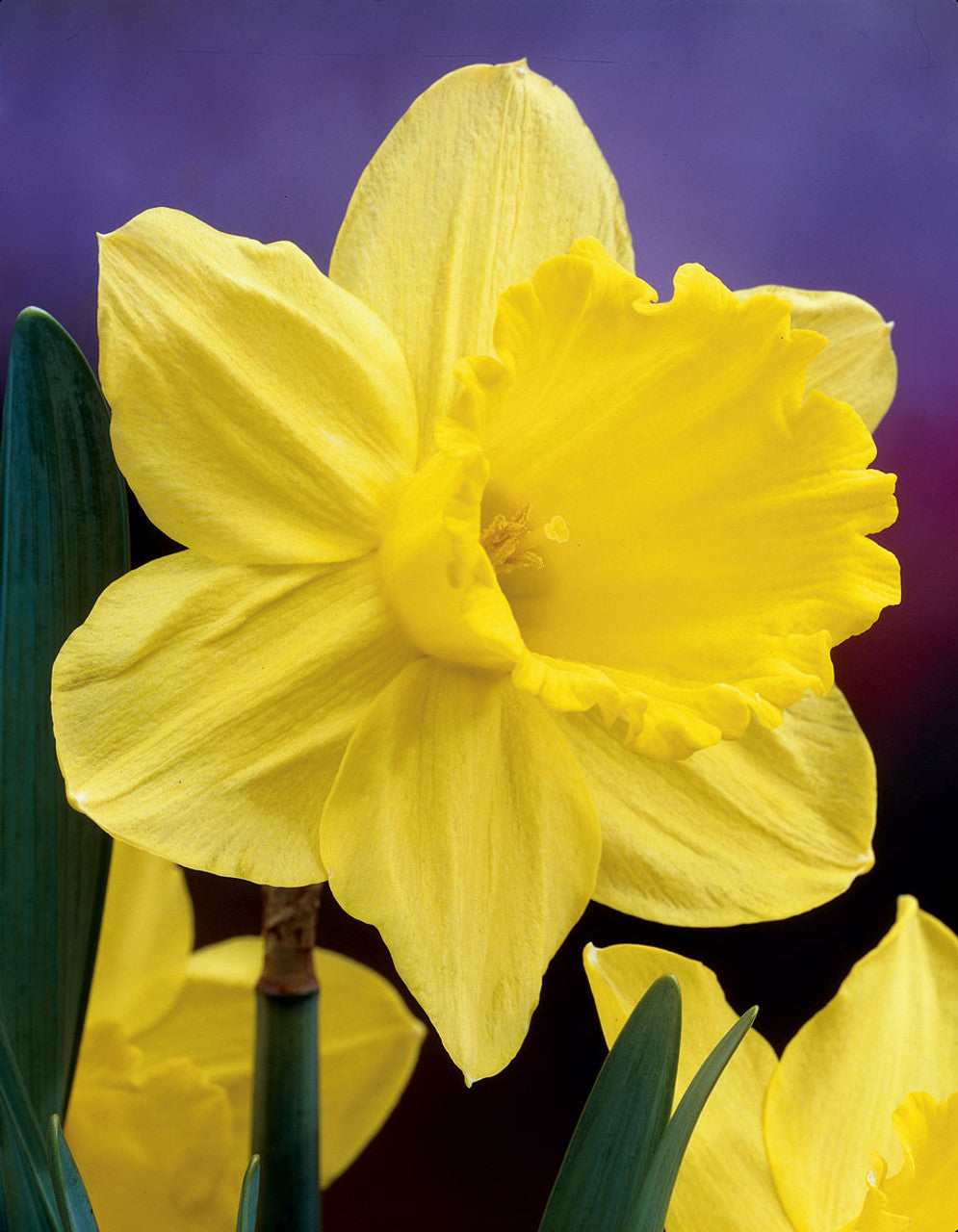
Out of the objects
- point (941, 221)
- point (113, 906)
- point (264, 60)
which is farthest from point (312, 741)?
point (941, 221)

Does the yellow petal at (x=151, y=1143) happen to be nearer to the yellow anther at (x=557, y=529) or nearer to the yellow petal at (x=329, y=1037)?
the yellow petal at (x=329, y=1037)

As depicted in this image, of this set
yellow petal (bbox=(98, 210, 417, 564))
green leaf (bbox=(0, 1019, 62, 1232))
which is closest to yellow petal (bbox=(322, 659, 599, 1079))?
yellow petal (bbox=(98, 210, 417, 564))

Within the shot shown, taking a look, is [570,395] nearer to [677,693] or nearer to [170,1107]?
[677,693]

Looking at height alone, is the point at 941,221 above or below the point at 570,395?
above

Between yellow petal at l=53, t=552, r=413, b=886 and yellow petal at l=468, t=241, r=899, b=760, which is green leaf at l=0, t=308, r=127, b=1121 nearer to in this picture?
yellow petal at l=53, t=552, r=413, b=886

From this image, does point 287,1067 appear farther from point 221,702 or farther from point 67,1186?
point 221,702

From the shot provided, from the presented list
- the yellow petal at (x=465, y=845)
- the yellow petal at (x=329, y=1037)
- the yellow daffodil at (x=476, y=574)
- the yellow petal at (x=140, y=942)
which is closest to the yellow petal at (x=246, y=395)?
the yellow daffodil at (x=476, y=574)
